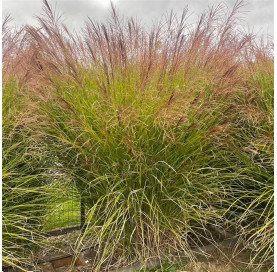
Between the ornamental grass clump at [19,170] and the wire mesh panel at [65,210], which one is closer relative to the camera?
the ornamental grass clump at [19,170]

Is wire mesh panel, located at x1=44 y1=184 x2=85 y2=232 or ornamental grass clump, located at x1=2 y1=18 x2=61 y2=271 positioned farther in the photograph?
wire mesh panel, located at x1=44 y1=184 x2=85 y2=232

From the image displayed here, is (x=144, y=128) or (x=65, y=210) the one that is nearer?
(x=144, y=128)

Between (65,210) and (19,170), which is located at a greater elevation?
(19,170)

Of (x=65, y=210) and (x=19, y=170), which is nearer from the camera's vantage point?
(x=19, y=170)

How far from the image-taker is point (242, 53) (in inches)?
102

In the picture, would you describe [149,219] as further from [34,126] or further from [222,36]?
[222,36]

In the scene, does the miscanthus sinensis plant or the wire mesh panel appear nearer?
the miscanthus sinensis plant

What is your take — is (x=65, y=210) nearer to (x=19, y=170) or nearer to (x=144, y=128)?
(x=19, y=170)

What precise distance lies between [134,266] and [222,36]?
6.24ft

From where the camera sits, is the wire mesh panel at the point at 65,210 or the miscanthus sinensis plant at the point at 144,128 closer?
the miscanthus sinensis plant at the point at 144,128

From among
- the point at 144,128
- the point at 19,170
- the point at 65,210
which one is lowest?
the point at 65,210

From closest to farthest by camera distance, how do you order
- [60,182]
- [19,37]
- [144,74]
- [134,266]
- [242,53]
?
[144,74] < [134,266] < [60,182] < [19,37] < [242,53]

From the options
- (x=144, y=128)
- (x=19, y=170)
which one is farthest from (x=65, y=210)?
(x=144, y=128)

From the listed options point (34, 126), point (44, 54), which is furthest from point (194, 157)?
point (44, 54)
